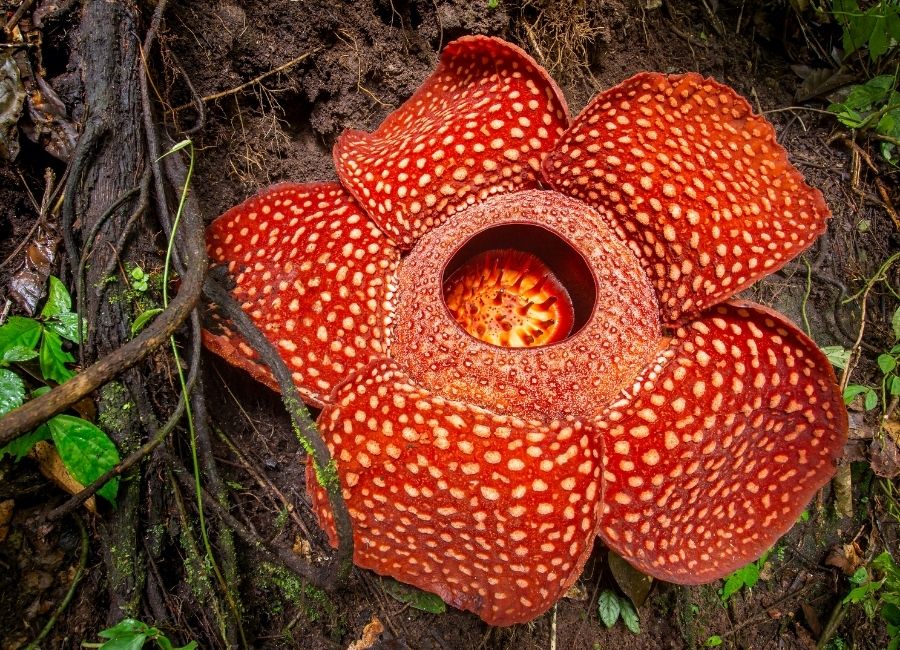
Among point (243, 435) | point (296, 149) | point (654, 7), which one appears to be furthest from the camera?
point (654, 7)

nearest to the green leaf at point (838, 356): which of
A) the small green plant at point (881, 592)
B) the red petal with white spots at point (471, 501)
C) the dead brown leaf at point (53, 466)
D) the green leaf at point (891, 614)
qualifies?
the small green plant at point (881, 592)

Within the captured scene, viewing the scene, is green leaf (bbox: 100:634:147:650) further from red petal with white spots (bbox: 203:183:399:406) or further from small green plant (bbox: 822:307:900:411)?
small green plant (bbox: 822:307:900:411)

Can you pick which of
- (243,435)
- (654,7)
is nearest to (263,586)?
(243,435)

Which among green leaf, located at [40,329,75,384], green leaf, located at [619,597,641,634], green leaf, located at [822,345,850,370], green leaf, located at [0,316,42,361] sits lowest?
green leaf, located at [619,597,641,634]

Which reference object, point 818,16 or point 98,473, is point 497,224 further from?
point 818,16

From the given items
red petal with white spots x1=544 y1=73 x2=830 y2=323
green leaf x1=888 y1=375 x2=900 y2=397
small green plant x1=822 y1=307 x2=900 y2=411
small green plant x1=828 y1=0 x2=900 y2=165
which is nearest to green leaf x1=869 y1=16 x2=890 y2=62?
small green plant x1=828 y1=0 x2=900 y2=165

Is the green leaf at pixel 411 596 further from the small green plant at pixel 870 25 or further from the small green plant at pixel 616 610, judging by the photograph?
the small green plant at pixel 870 25

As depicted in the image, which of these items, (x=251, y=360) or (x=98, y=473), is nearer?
(x=98, y=473)
